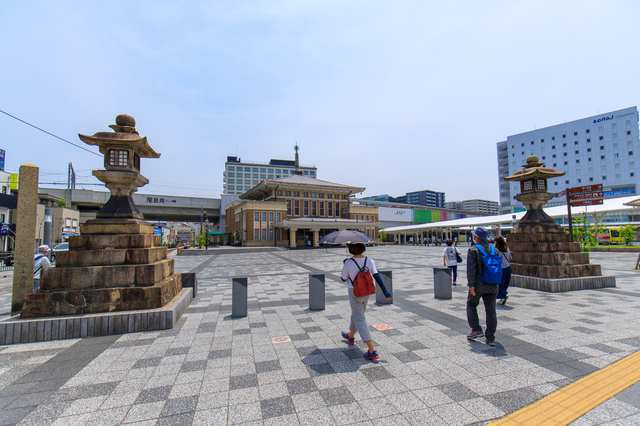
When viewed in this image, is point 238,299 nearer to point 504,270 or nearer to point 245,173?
point 504,270

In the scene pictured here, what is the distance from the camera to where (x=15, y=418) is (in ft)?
9.82

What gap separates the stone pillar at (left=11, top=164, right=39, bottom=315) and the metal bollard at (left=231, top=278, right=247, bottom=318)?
12.3 feet

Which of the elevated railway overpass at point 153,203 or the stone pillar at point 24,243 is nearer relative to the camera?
the stone pillar at point 24,243

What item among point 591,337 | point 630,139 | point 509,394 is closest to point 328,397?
point 509,394

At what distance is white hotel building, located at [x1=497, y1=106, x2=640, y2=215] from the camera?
215ft

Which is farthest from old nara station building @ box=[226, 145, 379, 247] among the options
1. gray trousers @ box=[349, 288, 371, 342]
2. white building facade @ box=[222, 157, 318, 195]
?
white building facade @ box=[222, 157, 318, 195]

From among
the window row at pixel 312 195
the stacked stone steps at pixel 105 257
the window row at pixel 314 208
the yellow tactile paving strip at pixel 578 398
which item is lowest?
the yellow tactile paving strip at pixel 578 398

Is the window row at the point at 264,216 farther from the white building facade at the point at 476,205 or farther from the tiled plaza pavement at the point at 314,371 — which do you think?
the white building facade at the point at 476,205

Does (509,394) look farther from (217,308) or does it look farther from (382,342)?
(217,308)

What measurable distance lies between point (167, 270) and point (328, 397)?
17.6 ft

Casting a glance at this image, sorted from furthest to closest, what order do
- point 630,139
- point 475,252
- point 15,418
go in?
point 630,139, point 475,252, point 15,418

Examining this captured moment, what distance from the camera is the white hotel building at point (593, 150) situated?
65438mm

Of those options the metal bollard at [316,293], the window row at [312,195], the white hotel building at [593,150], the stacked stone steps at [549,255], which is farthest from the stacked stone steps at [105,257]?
the white hotel building at [593,150]

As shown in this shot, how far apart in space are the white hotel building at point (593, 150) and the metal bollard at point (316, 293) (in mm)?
64009
